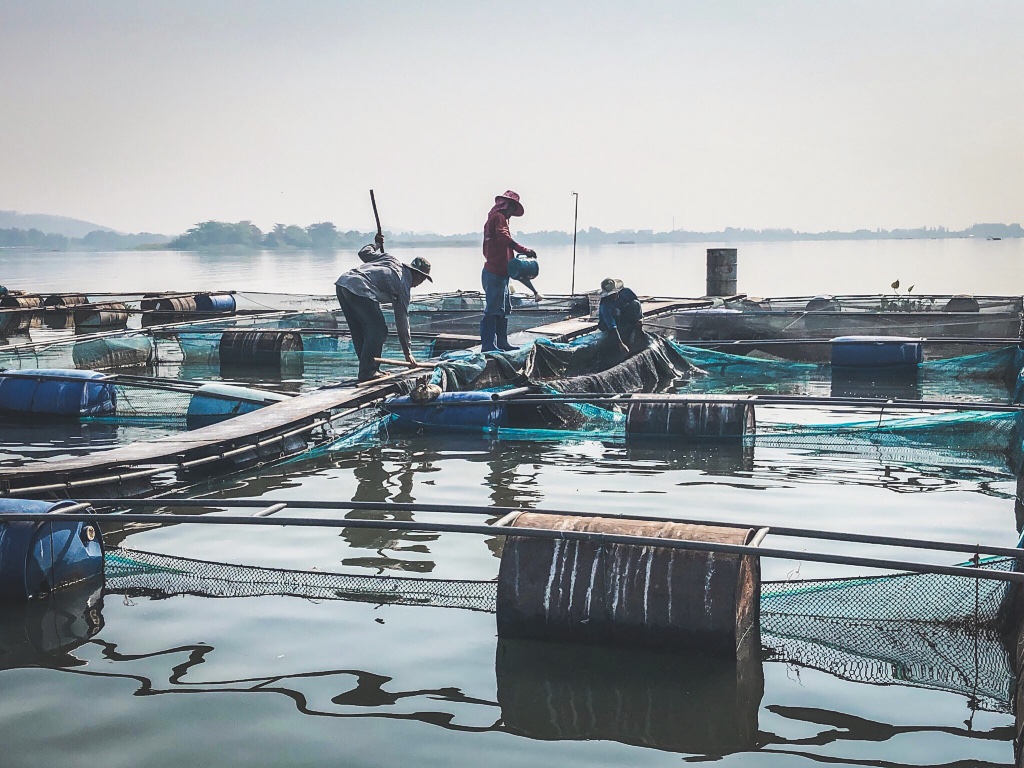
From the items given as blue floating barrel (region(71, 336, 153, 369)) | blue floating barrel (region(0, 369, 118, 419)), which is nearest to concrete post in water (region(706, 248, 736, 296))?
blue floating barrel (region(71, 336, 153, 369))

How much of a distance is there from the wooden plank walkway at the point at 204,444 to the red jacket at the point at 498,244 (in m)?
2.32

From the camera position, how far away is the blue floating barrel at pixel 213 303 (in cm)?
2392

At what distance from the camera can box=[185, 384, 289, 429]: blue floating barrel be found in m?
11.2

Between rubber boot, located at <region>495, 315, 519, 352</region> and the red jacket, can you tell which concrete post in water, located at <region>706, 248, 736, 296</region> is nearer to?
rubber boot, located at <region>495, 315, 519, 352</region>

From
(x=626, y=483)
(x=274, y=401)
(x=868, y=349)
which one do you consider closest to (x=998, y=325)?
(x=868, y=349)

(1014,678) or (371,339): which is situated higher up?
(371,339)

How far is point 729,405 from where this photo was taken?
1057cm

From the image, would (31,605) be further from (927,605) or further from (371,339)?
(371,339)

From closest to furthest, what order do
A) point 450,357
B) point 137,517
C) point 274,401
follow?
point 137,517, point 274,401, point 450,357

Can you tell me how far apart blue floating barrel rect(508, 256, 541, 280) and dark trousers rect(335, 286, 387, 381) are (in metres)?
2.37

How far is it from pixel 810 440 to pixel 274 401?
18.4 ft

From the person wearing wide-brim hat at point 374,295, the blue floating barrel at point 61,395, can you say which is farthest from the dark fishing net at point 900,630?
the blue floating barrel at point 61,395

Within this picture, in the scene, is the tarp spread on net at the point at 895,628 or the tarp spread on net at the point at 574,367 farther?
the tarp spread on net at the point at 574,367

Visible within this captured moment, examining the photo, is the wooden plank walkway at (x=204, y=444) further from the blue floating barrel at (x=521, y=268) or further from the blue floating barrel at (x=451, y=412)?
the blue floating barrel at (x=521, y=268)
